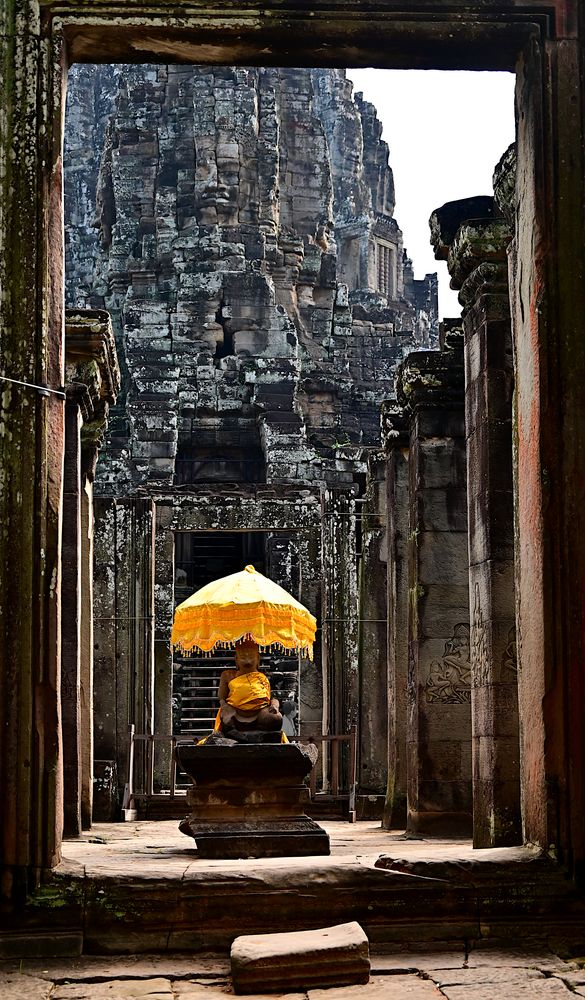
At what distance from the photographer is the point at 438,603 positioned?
1327 centimetres

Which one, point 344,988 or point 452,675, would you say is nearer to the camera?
point 344,988

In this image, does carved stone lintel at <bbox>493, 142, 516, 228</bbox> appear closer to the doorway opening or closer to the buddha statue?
the buddha statue

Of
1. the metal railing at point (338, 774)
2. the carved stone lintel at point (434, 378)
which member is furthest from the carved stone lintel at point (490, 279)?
→ the metal railing at point (338, 774)

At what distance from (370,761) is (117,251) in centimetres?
1927

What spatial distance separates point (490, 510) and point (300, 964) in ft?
15.6

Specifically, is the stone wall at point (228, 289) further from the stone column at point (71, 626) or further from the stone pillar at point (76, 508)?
the stone column at point (71, 626)

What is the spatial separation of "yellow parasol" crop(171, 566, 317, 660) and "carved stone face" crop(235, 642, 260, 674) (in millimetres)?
1619

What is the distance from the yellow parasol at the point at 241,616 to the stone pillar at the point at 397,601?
969mm

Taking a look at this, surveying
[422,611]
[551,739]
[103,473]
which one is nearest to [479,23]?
[551,739]

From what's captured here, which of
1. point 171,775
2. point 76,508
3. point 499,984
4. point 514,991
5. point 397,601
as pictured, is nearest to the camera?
point 514,991

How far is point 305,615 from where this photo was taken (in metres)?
14.5

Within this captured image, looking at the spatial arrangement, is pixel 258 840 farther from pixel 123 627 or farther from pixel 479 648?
pixel 123 627

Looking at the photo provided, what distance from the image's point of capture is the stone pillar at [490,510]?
31.1ft

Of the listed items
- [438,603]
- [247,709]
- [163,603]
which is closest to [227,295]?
[163,603]
